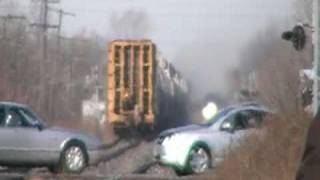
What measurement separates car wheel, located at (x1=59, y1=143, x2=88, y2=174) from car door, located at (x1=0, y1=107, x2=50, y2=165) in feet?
1.80

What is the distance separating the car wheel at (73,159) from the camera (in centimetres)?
2453

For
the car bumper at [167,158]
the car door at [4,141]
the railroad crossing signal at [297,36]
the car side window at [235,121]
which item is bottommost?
the car bumper at [167,158]

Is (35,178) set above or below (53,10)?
below

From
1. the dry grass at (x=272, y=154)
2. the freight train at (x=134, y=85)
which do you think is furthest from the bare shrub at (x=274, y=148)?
the freight train at (x=134, y=85)

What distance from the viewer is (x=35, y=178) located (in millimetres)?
22219

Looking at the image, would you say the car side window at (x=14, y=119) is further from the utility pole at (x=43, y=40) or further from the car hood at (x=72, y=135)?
the utility pole at (x=43, y=40)

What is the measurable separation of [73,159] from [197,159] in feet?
9.38

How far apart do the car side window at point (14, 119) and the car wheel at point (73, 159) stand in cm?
128

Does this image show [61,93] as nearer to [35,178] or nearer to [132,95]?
[132,95]

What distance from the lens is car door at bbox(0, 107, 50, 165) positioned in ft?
77.3

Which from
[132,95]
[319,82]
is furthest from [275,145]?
[132,95]

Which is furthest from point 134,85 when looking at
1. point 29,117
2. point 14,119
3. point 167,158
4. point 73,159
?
point 14,119

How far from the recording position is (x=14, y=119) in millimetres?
23688

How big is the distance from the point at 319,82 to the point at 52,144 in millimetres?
10284
